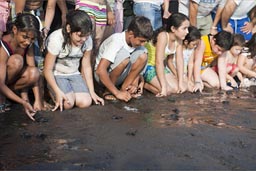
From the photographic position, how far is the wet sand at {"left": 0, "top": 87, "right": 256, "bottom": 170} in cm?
389

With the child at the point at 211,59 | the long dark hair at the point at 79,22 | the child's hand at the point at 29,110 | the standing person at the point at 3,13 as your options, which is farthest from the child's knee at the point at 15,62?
the child at the point at 211,59

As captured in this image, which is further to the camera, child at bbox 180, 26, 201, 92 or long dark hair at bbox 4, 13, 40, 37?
child at bbox 180, 26, 201, 92

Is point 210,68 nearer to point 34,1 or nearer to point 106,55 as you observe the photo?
point 106,55

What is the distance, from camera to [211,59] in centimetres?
772

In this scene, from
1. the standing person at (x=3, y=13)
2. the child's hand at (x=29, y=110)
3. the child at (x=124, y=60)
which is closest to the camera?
the child's hand at (x=29, y=110)

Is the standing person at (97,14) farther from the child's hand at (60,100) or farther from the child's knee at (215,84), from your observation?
the child's knee at (215,84)

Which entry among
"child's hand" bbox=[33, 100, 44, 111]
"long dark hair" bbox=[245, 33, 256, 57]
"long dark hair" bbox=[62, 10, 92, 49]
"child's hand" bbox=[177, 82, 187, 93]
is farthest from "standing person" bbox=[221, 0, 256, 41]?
"child's hand" bbox=[33, 100, 44, 111]

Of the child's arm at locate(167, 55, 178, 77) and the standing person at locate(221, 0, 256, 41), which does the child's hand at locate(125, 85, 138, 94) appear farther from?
the standing person at locate(221, 0, 256, 41)

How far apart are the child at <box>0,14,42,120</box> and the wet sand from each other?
0.20 meters

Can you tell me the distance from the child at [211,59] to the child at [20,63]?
259cm

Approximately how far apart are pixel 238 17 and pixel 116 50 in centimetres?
319

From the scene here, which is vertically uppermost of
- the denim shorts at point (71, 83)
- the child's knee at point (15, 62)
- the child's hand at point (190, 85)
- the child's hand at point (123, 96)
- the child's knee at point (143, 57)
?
the child's knee at point (15, 62)

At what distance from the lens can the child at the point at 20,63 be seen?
16.9 ft

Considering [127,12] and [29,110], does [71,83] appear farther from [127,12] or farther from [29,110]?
[127,12]
